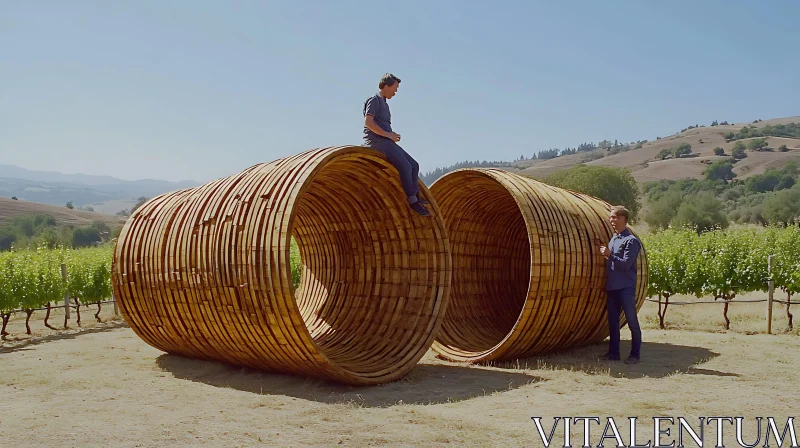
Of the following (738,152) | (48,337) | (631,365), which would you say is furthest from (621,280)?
(738,152)

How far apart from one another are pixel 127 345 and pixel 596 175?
4915 centimetres

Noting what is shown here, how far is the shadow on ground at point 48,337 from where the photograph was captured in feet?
40.1

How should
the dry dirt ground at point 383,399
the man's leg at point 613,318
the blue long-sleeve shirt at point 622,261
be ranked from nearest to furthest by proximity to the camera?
the dry dirt ground at point 383,399 < the blue long-sleeve shirt at point 622,261 < the man's leg at point 613,318

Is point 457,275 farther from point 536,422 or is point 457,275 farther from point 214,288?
point 536,422

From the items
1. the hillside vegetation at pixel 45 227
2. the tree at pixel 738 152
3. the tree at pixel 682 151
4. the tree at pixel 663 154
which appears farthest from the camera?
the tree at pixel 663 154

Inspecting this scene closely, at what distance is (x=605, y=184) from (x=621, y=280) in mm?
49249

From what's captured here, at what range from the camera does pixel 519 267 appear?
11117 mm

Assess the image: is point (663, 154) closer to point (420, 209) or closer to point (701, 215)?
point (701, 215)

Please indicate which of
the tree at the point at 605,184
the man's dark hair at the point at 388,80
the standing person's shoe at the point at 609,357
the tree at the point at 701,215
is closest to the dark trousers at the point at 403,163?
the man's dark hair at the point at 388,80

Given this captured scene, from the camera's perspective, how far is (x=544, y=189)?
9.48 m

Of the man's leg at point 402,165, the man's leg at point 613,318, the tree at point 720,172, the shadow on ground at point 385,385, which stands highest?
the tree at point 720,172

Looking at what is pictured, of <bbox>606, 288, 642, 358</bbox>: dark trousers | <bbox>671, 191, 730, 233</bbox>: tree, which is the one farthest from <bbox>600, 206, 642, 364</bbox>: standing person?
<bbox>671, 191, 730, 233</bbox>: tree

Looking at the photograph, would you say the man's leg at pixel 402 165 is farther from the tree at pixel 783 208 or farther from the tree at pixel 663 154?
the tree at pixel 663 154

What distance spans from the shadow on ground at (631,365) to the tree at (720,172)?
247ft
